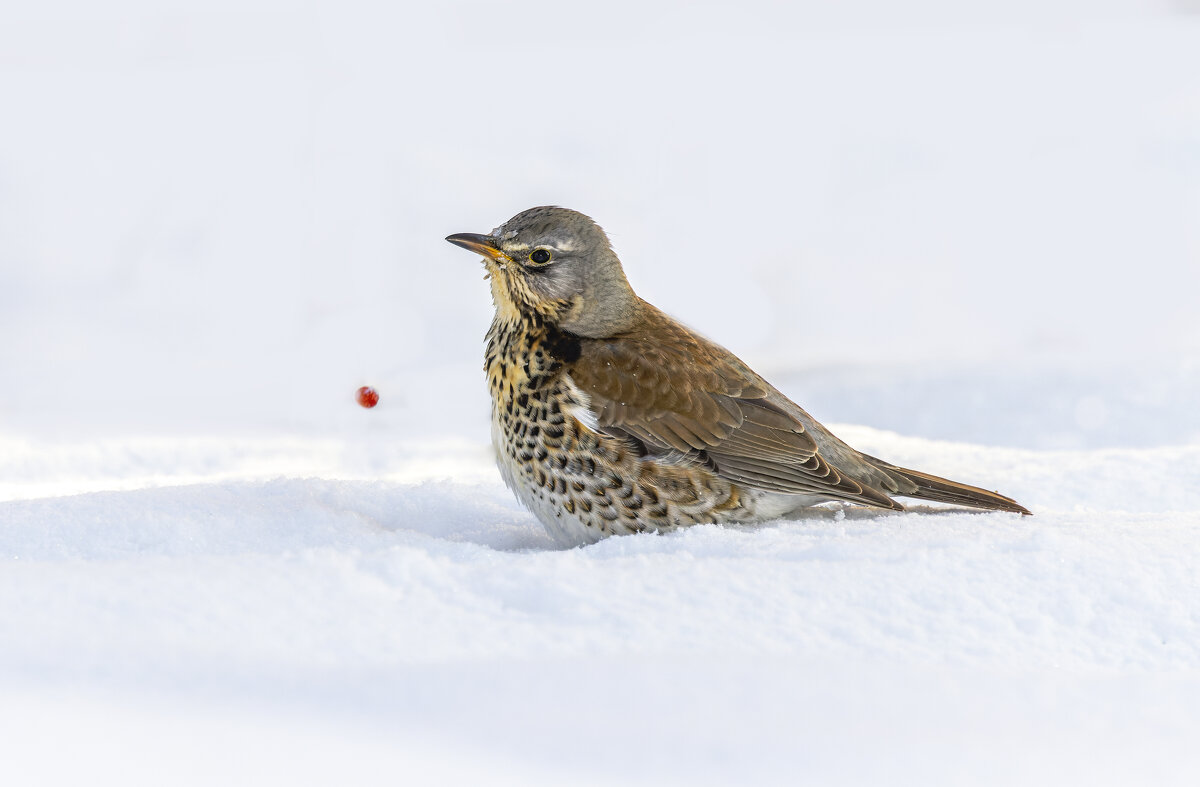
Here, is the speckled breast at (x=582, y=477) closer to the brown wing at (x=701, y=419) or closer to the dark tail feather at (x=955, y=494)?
the brown wing at (x=701, y=419)

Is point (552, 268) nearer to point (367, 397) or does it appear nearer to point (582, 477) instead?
point (582, 477)

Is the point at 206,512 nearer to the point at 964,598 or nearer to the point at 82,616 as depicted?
the point at 82,616

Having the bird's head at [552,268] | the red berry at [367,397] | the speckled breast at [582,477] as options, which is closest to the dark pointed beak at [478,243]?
the bird's head at [552,268]

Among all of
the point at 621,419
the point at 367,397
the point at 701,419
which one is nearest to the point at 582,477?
the point at 621,419

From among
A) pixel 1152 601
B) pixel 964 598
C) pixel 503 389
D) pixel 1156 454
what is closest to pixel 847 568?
pixel 964 598

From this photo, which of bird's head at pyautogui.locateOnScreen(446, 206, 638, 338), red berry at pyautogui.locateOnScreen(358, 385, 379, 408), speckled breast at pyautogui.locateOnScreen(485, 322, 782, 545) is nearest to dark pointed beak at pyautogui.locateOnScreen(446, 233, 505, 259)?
bird's head at pyautogui.locateOnScreen(446, 206, 638, 338)

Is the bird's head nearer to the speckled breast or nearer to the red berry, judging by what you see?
the speckled breast
